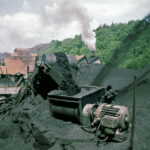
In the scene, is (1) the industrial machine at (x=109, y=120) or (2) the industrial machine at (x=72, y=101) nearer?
(1) the industrial machine at (x=109, y=120)

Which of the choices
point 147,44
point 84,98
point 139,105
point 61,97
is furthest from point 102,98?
point 147,44

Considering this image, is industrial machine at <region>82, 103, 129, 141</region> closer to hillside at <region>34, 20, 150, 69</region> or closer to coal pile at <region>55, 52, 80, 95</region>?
hillside at <region>34, 20, 150, 69</region>

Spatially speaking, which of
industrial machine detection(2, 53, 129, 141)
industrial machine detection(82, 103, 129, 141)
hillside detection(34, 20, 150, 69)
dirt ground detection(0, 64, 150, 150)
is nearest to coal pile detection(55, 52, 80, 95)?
industrial machine detection(2, 53, 129, 141)

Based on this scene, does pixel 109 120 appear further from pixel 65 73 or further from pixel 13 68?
pixel 13 68

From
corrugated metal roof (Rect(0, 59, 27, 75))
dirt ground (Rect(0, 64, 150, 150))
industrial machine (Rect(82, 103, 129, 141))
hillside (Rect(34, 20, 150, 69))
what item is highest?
hillside (Rect(34, 20, 150, 69))

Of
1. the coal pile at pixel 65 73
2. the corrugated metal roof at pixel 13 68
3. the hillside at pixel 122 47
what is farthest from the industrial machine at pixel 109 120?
the corrugated metal roof at pixel 13 68

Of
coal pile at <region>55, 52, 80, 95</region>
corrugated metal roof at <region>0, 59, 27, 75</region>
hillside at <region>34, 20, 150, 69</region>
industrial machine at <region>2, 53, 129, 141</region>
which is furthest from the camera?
corrugated metal roof at <region>0, 59, 27, 75</region>

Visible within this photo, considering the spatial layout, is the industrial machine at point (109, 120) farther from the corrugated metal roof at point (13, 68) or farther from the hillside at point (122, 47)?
the corrugated metal roof at point (13, 68)

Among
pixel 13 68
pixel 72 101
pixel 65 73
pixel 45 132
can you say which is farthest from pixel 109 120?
pixel 13 68

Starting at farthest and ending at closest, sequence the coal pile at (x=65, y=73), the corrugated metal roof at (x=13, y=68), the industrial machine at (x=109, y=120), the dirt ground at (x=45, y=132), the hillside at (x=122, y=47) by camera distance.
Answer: the corrugated metal roof at (x=13, y=68), the hillside at (x=122, y=47), the coal pile at (x=65, y=73), the dirt ground at (x=45, y=132), the industrial machine at (x=109, y=120)

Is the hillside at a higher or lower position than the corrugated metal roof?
higher

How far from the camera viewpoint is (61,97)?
5.35 metres

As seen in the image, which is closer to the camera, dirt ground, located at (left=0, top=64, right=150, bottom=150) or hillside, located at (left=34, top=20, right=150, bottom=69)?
dirt ground, located at (left=0, top=64, right=150, bottom=150)

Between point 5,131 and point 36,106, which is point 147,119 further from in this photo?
point 5,131
